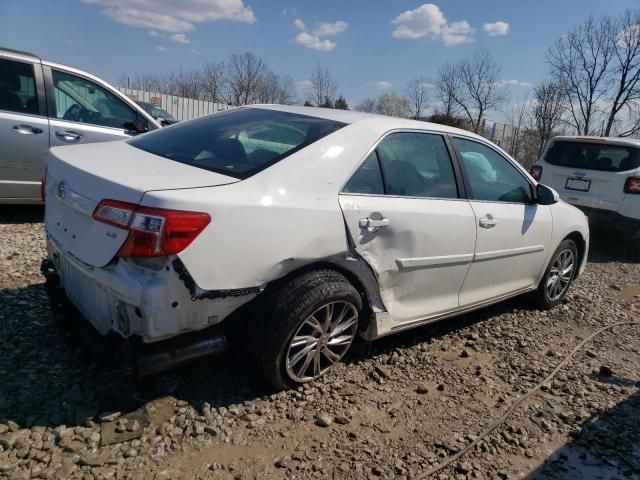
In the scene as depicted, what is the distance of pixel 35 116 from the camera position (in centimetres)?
506

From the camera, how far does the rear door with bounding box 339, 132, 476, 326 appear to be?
284 cm

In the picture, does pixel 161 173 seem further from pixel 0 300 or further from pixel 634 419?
pixel 634 419

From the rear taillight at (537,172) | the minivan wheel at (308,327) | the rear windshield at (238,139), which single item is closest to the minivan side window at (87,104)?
the rear windshield at (238,139)

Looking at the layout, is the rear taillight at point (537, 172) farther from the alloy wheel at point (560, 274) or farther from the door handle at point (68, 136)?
the door handle at point (68, 136)

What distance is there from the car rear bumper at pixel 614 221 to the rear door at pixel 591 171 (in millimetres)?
73

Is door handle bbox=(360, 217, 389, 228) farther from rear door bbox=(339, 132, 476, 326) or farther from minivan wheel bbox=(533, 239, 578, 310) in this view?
minivan wheel bbox=(533, 239, 578, 310)

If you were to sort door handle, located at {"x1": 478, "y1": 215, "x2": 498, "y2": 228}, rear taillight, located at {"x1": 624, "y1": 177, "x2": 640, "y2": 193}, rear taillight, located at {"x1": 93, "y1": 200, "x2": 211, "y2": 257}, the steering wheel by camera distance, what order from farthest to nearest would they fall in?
rear taillight, located at {"x1": 624, "y1": 177, "x2": 640, "y2": 193} → the steering wheel → door handle, located at {"x1": 478, "y1": 215, "x2": 498, "y2": 228} → rear taillight, located at {"x1": 93, "y1": 200, "x2": 211, "y2": 257}

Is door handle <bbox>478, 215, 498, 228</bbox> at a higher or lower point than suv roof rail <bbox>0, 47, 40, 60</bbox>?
lower

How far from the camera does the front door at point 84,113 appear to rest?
5199 mm

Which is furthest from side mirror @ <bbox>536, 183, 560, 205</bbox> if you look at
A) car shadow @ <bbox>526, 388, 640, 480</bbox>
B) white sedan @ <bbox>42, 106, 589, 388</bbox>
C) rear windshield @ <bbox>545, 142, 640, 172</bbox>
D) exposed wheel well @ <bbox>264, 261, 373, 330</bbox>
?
rear windshield @ <bbox>545, 142, 640, 172</bbox>

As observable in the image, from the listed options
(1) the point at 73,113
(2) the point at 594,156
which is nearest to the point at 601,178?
(2) the point at 594,156

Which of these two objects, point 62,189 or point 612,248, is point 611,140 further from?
point 62,189

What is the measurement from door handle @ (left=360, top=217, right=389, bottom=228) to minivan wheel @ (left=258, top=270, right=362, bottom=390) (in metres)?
0.32

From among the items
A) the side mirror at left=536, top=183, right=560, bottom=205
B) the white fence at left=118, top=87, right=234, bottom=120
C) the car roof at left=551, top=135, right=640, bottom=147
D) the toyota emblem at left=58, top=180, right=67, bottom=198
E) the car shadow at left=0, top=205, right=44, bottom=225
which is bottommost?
the car shadow at left=0, top=205, right=44, bottom=225
